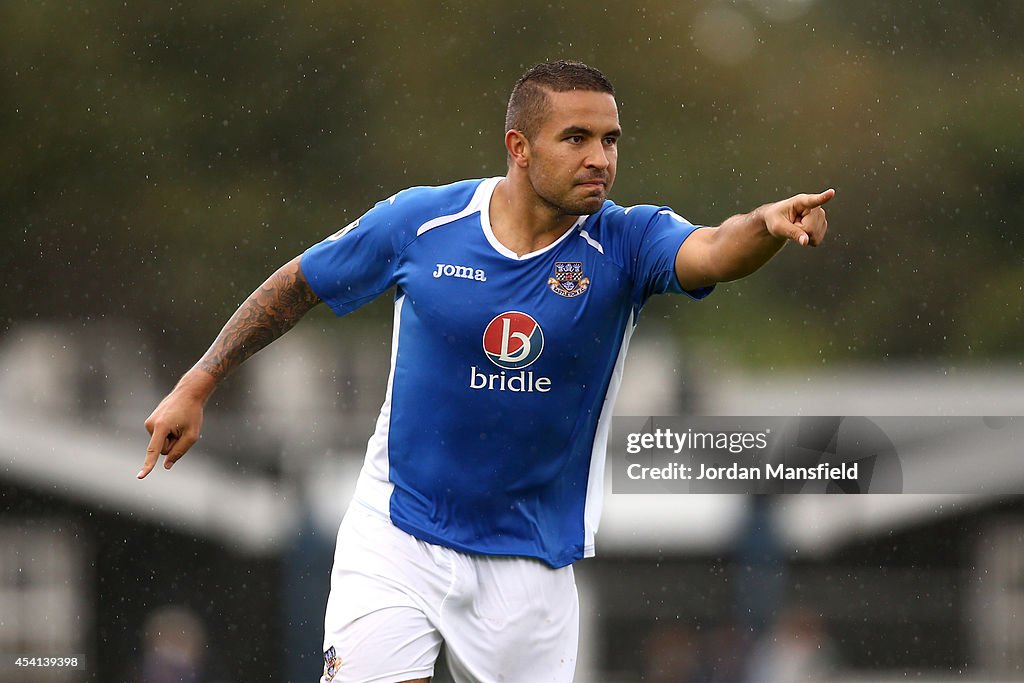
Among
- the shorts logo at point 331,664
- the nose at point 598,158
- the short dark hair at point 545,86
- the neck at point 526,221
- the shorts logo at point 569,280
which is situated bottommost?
the shorts logo at point 331,664

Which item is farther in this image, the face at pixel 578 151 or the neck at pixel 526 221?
the neck at pixel 526 221

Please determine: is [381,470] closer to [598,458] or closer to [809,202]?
[598,458]

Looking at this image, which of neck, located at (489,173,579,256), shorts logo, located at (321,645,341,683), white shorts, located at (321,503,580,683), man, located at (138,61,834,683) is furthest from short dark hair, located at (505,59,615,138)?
shorts logo, located at (321,645,341,683)

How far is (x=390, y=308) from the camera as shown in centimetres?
650

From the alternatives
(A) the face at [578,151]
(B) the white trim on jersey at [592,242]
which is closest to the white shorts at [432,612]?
(B) the white trim on jersey at [592,242]

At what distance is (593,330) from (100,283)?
3710mm

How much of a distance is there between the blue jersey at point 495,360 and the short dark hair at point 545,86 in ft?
0.68

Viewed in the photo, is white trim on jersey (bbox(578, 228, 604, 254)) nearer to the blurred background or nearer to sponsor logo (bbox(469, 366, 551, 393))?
sponsor logo (bbox(469, 366, 551, 393))

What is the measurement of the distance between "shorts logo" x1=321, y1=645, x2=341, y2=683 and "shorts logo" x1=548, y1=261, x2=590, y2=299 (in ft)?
3.21

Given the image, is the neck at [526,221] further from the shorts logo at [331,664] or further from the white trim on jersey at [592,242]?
the shorts logo at [331,664]

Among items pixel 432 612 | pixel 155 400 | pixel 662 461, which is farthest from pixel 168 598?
pixel 432 612

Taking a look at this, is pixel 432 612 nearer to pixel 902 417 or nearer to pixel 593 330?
pixel 593 330

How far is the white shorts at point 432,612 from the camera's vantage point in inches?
124

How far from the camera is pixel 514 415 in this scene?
10.6 ft
